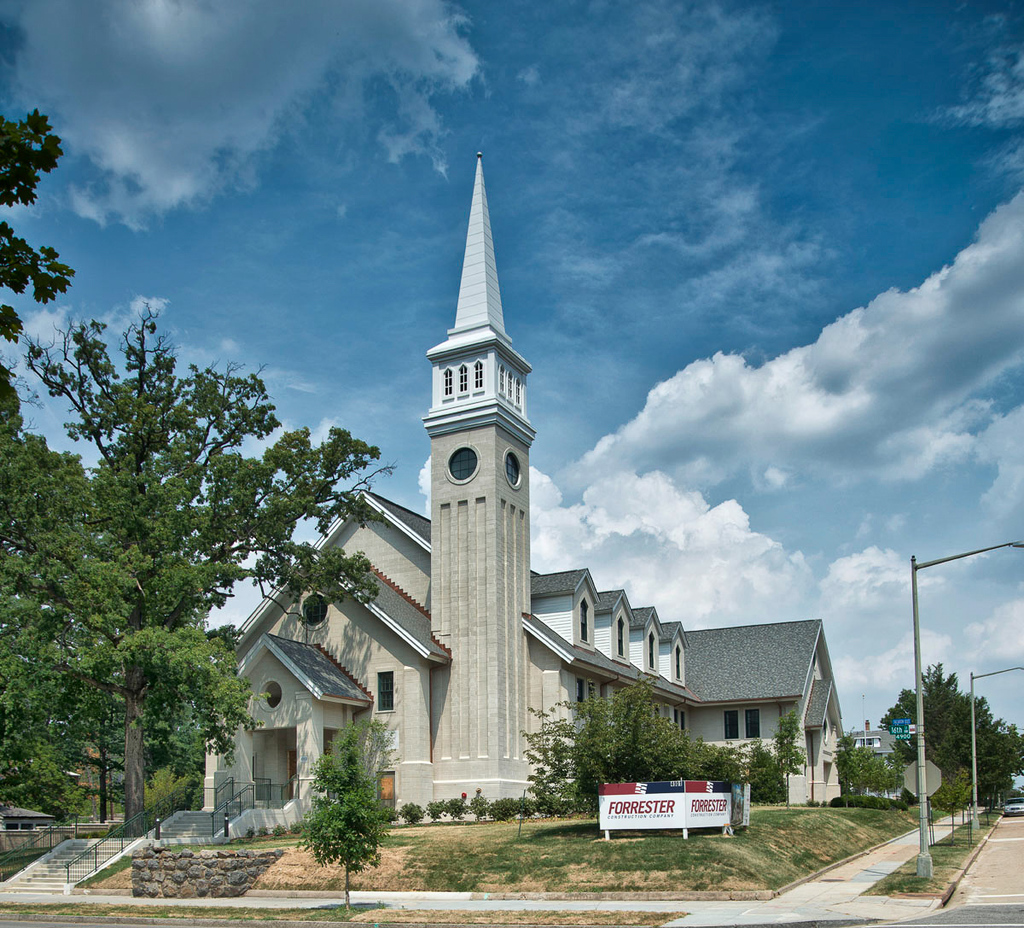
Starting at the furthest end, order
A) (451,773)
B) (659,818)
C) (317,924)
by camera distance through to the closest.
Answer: (451,773)
(659,818)
(317,924)

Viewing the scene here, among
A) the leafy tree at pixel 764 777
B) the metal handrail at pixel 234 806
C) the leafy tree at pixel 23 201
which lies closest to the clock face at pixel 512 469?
the leafy tree at pixel 764 777

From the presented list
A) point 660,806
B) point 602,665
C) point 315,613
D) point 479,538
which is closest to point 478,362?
point 479,538

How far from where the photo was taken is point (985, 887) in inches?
920

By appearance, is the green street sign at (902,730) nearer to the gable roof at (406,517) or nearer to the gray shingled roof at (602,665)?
the gray shingled roof at (602,665)

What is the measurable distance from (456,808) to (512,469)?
45.5ft

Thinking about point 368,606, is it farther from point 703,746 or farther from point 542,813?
point 703,746

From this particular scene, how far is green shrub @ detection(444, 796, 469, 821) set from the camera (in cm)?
3538

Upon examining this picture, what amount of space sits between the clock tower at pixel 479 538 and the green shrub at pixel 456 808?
4.30 ft

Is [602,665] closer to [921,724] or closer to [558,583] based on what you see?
[558,583]

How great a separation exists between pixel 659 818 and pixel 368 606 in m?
16.5

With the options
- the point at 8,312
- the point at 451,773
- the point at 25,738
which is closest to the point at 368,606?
the point at 451,773

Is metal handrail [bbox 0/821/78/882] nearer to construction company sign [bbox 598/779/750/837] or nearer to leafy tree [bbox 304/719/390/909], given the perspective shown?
leafy tree [bbox 304/719/390/909]

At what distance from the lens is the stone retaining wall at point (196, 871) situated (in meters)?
24.8

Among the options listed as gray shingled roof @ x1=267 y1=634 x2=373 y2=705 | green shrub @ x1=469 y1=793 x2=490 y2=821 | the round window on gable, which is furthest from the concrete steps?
the round window on gable
